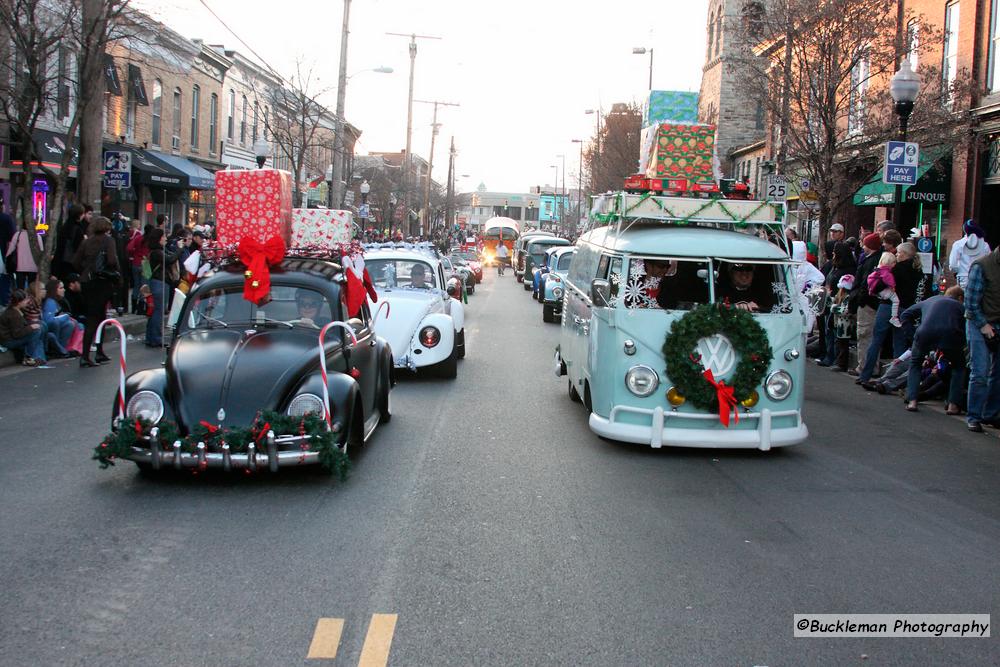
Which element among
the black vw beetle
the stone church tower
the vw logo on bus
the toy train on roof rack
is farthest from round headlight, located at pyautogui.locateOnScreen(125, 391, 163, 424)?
the stone church tower

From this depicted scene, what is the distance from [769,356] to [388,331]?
17.7 feet

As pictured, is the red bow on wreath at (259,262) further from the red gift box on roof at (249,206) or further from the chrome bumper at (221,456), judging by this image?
the chrome bumper at (221,456)

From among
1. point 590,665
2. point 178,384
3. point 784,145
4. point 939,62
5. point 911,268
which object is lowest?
point 590,665

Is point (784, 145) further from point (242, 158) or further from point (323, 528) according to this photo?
point (242, 158)

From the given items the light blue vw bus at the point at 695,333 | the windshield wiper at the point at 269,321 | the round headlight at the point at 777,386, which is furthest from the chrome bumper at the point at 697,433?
the windshield wiper at the point at 269,321

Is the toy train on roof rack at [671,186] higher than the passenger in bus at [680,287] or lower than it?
higher

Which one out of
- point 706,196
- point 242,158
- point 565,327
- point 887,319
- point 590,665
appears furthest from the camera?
point 242,158

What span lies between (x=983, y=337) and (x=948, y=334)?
36.4 inches

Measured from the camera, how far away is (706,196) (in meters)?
10.2

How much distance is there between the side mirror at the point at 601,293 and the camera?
366 inches

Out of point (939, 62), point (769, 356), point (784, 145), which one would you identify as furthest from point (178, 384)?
point (939, 62)

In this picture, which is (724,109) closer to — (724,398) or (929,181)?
(929,181)

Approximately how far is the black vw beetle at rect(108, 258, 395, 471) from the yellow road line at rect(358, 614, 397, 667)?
229cm

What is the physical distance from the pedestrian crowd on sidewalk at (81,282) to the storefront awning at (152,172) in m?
10.9
